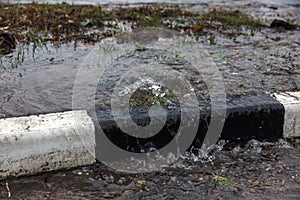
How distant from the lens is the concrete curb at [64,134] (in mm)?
2430

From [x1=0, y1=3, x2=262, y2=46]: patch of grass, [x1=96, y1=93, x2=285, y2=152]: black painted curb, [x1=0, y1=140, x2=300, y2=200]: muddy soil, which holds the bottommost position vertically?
[x1=0, y1=140, x2=300, y2=200]: muddy soil

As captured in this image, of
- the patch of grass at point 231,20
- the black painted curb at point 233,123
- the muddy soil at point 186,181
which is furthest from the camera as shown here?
the patch of grass at point 231,20

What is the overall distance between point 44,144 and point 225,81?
1969mm

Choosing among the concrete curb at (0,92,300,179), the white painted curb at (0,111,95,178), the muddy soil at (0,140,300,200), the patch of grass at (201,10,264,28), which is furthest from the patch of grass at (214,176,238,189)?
the patch of grass at (201,10,264,28)

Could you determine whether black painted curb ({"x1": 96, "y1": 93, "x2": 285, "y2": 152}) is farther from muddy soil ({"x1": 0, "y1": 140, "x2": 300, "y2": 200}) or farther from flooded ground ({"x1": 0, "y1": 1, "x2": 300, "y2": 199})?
muddy soil ({"x1": 0, "y1": 140, "x2": 300, "y2": 200})

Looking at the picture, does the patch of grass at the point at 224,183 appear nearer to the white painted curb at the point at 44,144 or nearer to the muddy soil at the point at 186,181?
the muddy soil at the point at 186,181

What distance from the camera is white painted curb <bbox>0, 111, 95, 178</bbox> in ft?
7.93

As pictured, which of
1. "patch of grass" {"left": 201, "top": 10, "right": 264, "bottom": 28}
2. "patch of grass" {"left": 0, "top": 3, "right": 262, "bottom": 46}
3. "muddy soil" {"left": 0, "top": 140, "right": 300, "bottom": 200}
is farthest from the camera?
"patch of grass" {"left": 201, "top": 10, "right": 264, "bottom": 28}

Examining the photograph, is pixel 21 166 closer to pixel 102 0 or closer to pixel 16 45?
pixel 16 45

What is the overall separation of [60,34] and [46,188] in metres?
3.61

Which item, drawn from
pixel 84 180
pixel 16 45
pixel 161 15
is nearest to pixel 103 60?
pixel 16 45

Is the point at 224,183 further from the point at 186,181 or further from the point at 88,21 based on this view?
the point at 88,21

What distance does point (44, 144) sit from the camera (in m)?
2.47

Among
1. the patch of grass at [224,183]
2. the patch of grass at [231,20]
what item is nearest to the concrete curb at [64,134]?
the patch of grass at [224,183]
